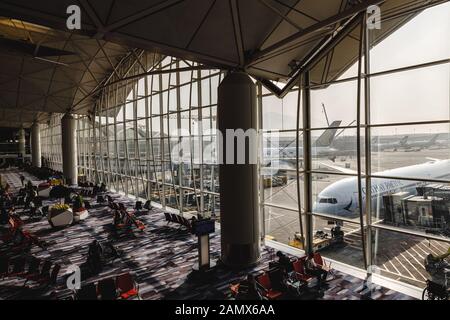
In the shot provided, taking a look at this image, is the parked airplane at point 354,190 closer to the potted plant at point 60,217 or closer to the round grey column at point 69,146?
the potted plant at point 60,217

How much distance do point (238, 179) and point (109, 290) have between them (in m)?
5.05

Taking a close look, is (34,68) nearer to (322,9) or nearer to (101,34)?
(101,34)

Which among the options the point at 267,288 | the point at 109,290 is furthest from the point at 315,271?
the point at 109,290

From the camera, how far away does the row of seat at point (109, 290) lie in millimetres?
7523

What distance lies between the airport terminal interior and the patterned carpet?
7 cm

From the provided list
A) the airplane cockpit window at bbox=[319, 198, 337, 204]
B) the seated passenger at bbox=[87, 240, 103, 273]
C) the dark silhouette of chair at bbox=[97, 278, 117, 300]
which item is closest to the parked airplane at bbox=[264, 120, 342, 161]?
the airplane cockpit window at bbox=[319, 198, 337, 204]

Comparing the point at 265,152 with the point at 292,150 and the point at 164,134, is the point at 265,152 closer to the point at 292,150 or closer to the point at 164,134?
Result: the point at 292,150

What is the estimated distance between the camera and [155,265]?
11.2 meters

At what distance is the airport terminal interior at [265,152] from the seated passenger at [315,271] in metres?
0.04

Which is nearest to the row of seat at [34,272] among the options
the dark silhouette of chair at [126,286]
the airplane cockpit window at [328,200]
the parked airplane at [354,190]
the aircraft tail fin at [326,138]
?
the dark silhouette of chair at [126,286]

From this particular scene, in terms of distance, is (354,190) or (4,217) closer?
(354,190)

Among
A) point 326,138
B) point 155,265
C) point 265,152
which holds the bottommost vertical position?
point 155,265

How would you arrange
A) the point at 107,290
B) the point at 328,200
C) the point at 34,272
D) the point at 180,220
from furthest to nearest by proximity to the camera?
the point at 328,200 < the point at 180,220 < the point at 34,272 < the point at 107,290

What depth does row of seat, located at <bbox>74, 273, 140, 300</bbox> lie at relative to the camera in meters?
7.52
